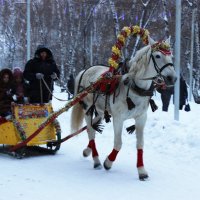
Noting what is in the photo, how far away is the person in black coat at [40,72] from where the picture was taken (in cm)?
833

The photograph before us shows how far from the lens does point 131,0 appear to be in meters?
22.4

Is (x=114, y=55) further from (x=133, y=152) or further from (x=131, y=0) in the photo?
(x=131, y=0)

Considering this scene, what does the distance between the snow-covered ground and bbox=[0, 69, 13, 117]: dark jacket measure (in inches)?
33.9

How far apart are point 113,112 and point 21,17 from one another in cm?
3248

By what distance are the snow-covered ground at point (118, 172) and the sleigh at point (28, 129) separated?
25 centimetres

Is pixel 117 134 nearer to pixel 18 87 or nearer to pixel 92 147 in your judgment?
pixel 92 147

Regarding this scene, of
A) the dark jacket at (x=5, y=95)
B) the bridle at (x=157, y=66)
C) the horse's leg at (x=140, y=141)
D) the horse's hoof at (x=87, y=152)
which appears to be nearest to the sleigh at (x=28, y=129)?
the dark jacket at (x=5, y=95)

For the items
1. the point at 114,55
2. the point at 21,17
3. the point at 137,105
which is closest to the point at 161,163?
the point at 137,105

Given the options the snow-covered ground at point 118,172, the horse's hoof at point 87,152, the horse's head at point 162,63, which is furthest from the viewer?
the horse's hoof at point 87,152

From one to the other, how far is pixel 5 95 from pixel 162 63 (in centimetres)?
355

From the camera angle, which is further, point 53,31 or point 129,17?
point 53,31

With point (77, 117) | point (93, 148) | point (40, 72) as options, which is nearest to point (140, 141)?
point (93, 148)

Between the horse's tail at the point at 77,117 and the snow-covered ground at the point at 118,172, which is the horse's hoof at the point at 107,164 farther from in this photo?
Result: the horse's tail at the point at 77,117

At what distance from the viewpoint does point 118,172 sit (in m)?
6.54
